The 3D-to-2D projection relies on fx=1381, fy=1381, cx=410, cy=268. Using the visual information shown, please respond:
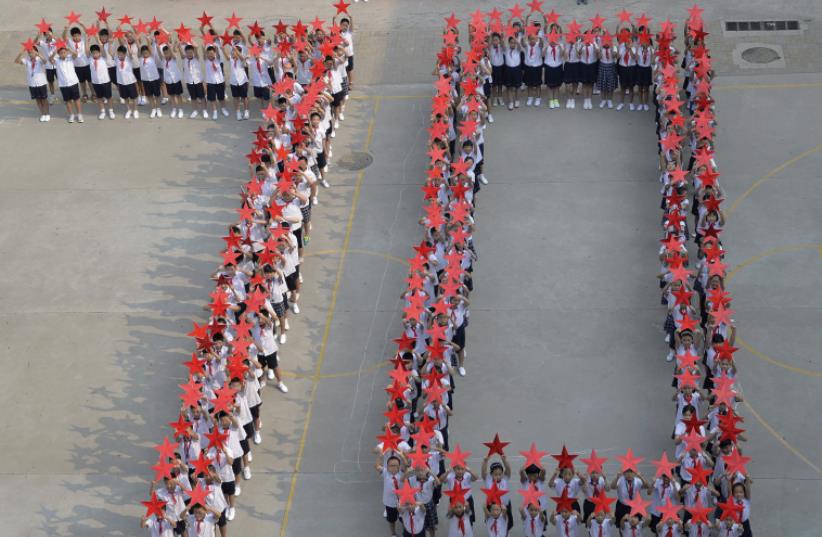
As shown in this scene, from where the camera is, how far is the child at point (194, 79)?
1131 inches

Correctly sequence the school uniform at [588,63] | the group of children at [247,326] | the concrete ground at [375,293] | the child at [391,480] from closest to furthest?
1. the child at [391,480]
2. the group of children at [247,326]
3. the concrete ground at [375,293]
4. the school uniform at [588,63]

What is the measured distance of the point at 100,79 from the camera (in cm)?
2912

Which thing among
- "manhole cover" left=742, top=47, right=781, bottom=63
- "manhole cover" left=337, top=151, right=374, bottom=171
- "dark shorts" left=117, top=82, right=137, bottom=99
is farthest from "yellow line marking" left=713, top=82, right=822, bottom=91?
"dark shorts" left=117, top=82, right=137, bottom=99

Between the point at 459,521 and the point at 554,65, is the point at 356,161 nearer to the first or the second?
the point at 554,65

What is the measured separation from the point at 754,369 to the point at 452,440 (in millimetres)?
5030

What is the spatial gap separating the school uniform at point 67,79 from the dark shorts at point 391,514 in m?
13.9

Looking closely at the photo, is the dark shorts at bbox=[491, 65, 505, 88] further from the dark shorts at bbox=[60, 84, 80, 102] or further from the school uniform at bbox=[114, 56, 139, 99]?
the dark shorts at bbox=[60, 84, 80, 102]

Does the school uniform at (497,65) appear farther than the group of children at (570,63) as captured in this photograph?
Yes

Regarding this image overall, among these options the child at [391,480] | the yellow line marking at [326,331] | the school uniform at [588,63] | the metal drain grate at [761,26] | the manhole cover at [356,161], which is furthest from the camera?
the metal drain grate at [761,26]

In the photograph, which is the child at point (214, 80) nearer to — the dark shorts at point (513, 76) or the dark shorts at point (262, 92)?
the dark shorts at point (262, 92)

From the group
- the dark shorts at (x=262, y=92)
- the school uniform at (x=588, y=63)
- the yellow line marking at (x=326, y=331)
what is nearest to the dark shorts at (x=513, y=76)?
the school uniform at (x=588, y=63)

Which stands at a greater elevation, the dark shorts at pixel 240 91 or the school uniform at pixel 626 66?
the school uniform at pixel 626 66

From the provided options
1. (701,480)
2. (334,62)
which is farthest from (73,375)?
(701,480)

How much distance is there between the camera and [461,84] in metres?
27.0
